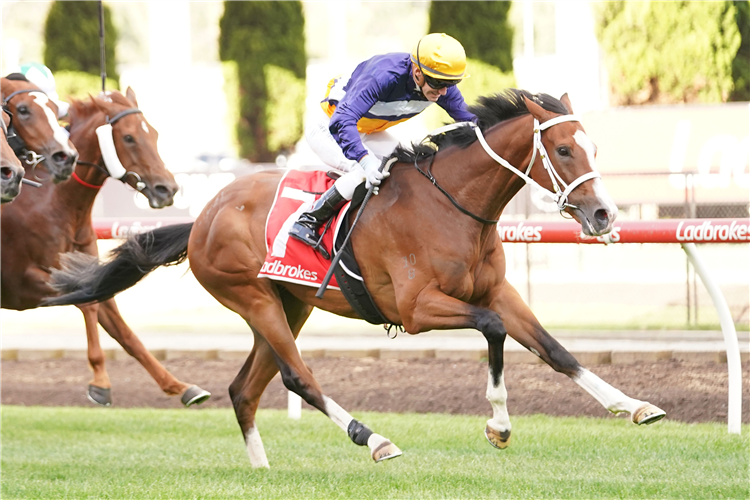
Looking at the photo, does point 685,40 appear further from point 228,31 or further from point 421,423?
point 421,423

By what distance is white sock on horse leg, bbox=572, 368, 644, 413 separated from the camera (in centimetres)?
389

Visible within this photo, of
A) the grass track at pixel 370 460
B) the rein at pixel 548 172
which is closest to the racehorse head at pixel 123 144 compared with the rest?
the grass track at pixel 370 460

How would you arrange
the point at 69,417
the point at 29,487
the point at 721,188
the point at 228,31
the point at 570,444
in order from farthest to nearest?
the point at 228,31 < the point at 721,188 < the point at 69,417 < the point at 570,444 < the point at 29,487

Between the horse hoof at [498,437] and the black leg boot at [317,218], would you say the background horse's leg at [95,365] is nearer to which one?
the black leg boot at [317,218]

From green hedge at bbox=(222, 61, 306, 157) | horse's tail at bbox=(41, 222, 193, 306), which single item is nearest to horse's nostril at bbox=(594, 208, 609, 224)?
horse's tail at bbox=(41, 222, 193, 306)

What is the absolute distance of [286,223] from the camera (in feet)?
15.8

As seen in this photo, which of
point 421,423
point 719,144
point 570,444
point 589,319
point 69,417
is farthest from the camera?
point 719,144

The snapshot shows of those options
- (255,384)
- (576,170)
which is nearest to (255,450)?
(255,384)

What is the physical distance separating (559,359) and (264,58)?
16.6 meters

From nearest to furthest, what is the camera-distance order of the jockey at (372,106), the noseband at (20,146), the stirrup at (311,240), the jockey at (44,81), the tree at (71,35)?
1. the jockey at (372,106)
2. the stirrup at (311,240)
3. the noseband at (20,146)
4. the jockey at (44,81)
5. the tree at (71,35)

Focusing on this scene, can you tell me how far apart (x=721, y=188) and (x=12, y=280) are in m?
9.53

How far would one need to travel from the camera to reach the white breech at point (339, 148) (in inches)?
180

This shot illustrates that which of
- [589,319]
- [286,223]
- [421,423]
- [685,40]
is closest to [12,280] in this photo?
[286,223]

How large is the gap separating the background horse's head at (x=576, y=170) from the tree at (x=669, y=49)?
11.5m
